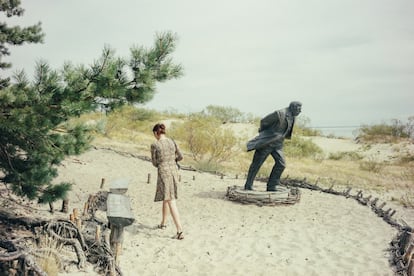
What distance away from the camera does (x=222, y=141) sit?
52.9 feet

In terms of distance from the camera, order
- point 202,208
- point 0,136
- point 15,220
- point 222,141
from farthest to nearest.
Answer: point 222,141
point 202,208
point 15,220
point 0,136

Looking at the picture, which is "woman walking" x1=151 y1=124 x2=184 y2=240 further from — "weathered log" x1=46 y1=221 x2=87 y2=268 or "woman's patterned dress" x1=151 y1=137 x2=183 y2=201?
"weathered log" x1=46 y1=221 x2=87 y2=268

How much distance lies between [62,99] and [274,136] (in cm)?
550

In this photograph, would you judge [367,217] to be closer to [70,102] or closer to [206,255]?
[206,255]

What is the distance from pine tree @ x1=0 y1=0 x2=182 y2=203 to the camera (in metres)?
4.26

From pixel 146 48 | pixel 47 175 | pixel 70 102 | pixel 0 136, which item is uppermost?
pixel 146 48

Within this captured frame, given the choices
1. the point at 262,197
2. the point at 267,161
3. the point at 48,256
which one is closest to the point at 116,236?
the point at 48,256

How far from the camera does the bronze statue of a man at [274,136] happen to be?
29.1 ft

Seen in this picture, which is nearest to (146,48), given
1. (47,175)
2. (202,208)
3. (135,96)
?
(135,96)

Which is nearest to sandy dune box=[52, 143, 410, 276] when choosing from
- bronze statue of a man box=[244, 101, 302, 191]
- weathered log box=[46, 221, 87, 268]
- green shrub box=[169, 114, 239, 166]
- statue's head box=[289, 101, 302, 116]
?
weathered log box=[46, 221, 87, 268]

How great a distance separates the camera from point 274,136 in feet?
29.1

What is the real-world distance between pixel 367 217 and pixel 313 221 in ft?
4.45

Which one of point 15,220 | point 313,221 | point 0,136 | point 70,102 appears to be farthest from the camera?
point 313,221

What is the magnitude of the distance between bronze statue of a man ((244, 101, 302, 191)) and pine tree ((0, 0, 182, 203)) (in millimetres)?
4544
